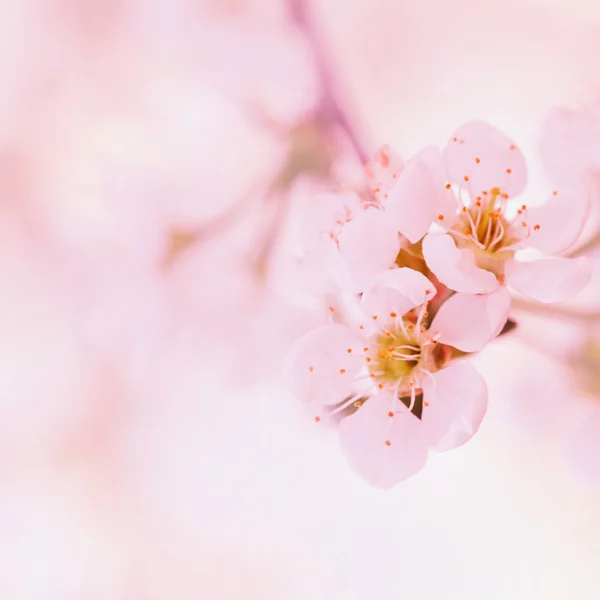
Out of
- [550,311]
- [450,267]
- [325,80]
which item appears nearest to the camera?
[450,267]

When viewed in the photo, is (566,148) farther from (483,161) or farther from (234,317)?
(234,317)

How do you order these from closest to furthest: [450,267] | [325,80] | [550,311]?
[450,267] < [550,311] < [325,80]

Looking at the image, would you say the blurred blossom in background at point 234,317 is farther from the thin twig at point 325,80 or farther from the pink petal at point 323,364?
the pink petal at point 323,364

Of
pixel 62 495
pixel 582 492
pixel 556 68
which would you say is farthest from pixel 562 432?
pixel 62 495

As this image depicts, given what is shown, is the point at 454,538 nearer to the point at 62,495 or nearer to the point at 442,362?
the point at 442,362

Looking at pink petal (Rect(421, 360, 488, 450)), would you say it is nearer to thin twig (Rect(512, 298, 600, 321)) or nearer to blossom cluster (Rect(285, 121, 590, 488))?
blossom cluster (Rect(285, 121, 590, 488))

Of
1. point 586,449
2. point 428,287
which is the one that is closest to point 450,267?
point 428,287

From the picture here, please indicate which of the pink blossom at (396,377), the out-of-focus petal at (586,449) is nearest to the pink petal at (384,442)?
the pink blossom at (396,377)
